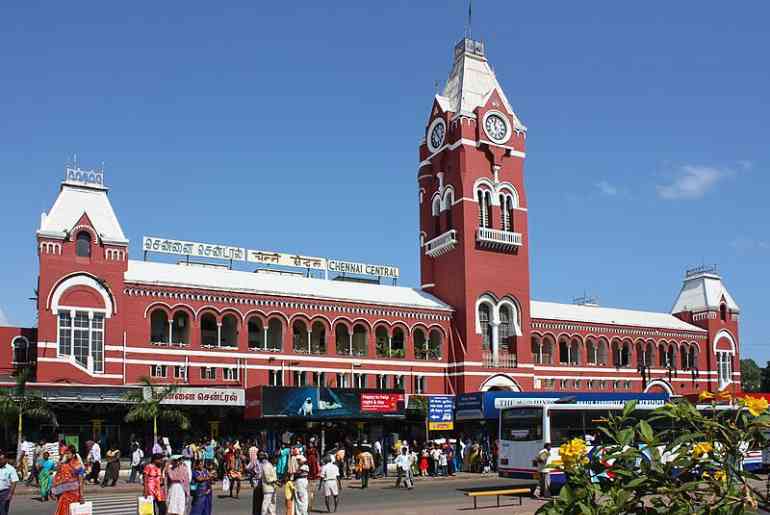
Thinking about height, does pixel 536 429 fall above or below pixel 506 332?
below

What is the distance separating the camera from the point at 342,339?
5325cm

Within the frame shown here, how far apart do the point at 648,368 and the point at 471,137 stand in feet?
75.8

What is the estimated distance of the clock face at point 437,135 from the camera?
5750 centimetres

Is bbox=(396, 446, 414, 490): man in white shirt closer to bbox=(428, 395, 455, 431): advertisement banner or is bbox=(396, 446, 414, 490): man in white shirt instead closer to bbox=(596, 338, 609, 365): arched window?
bbox=(428, 395, 455, 431): advertisement banner

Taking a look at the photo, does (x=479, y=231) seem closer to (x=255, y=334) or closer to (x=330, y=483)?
(x=255, y=334)

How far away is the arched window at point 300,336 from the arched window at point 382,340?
432 centimetres

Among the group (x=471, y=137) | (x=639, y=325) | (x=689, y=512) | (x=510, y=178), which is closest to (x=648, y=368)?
(x=639, y=325)

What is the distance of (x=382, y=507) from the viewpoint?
25953 mm

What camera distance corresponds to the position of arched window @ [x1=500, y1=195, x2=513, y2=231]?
56844 millimetres

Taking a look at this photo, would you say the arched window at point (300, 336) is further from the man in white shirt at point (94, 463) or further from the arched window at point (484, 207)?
the man in white shirt at point (94, 463)

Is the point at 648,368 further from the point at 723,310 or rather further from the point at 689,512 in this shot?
the point at 689,512

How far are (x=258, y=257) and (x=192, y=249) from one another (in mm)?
4643

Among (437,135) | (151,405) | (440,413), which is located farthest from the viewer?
(437,135)

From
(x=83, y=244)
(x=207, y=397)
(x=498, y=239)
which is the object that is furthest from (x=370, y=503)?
(x=498, y=239)
